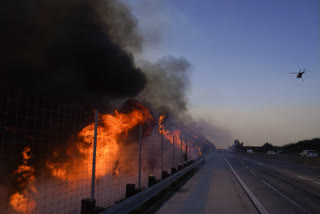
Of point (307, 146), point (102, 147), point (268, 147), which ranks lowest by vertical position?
point (268, 147)

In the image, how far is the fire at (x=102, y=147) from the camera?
42.0ft

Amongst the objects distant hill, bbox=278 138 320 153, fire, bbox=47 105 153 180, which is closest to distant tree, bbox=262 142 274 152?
distant hill, bbox=278 138 320 153

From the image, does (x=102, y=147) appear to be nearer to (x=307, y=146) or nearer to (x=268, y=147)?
(x=307, y=146)

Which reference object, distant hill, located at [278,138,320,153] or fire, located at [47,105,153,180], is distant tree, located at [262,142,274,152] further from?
fire, located at [47,105,153,180]

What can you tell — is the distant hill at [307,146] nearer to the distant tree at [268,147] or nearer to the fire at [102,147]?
the distant tree at [268,147]

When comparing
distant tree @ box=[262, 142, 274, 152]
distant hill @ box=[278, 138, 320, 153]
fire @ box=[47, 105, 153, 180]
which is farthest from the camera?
distant tree @ box=[262, 142, 274, 152]

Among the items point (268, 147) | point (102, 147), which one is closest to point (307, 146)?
point (268, 147)

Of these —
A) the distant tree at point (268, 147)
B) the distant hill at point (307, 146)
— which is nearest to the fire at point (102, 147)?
the distant hill at point (307, 146)

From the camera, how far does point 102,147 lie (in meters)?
14.7

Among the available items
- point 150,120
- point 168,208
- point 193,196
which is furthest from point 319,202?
point 150,120

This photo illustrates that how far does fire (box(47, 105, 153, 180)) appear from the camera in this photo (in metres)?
12.8

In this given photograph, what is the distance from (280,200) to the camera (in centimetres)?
764

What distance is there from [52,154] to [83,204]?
11.7 metres

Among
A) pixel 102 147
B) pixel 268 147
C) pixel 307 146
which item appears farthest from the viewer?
pixel 268 147
